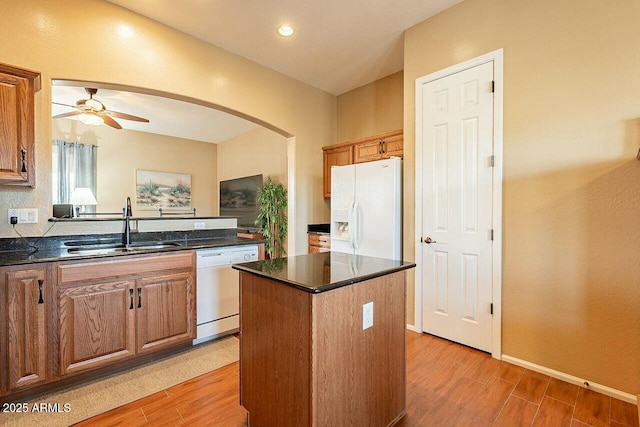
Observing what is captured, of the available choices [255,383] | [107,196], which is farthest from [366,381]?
[107,196]

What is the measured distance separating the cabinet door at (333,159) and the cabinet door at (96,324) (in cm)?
273

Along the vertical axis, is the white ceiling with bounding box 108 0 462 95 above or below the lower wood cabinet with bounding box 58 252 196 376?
above

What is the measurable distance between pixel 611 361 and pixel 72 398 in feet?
11.6

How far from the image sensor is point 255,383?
1.53 metres

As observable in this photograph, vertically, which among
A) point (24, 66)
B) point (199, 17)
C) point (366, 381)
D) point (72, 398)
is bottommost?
point (72, 398)

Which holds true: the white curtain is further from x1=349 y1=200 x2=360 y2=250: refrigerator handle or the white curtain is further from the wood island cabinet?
x1=349 y1=200 x2=360 y2=250: refrigerator handle

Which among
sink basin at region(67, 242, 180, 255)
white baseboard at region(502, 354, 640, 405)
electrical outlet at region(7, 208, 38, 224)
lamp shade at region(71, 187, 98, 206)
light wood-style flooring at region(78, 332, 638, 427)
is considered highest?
Result: lamp shade at region(71, 187, 98, 206)

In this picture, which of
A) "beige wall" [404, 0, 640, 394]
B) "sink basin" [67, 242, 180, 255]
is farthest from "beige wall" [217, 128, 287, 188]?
"beige wall" [404, 0, 640, 394]

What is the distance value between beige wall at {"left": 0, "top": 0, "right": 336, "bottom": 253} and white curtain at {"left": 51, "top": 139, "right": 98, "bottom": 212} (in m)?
4.01

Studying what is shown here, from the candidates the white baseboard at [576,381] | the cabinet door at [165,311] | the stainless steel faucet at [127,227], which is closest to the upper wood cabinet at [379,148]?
the white baseboard at [576,381]

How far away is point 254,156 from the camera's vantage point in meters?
6.12

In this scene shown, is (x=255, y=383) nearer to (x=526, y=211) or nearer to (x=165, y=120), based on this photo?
(x=526, y=211)

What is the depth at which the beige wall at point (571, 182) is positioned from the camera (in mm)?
1852

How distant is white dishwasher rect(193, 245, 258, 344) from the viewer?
8.61 ft
